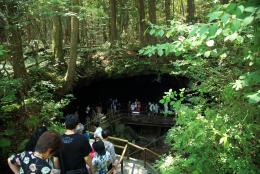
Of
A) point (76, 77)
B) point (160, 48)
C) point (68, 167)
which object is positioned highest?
point (160, 48)

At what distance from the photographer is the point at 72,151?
13.5ft

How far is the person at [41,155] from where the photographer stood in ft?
10.6

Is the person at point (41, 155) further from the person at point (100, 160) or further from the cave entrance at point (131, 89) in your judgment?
the cave entrance at point (131, 89)

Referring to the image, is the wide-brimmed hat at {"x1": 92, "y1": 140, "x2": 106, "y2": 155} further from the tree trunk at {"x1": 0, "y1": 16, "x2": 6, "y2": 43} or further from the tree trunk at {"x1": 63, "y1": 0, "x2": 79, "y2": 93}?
the tree trunk at {"x1": 63, "y1": 0, "x2": 79, "y2": 93}

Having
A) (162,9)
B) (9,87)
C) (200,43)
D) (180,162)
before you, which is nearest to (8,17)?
(9,87)

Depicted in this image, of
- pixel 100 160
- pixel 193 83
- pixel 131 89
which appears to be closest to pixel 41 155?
pixel 100 160

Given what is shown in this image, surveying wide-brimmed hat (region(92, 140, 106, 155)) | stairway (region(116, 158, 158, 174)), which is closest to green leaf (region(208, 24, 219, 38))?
wide-brimmed hat (region(92, 140, 106, 155))

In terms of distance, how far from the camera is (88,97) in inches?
928

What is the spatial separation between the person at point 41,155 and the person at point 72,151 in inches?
29.9

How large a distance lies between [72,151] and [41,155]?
2.89 feet

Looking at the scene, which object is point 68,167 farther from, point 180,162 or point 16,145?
point 16,145

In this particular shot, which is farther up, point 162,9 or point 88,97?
point 162,9

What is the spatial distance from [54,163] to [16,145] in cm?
485

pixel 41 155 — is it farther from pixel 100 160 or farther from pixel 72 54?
pixel 72 54
